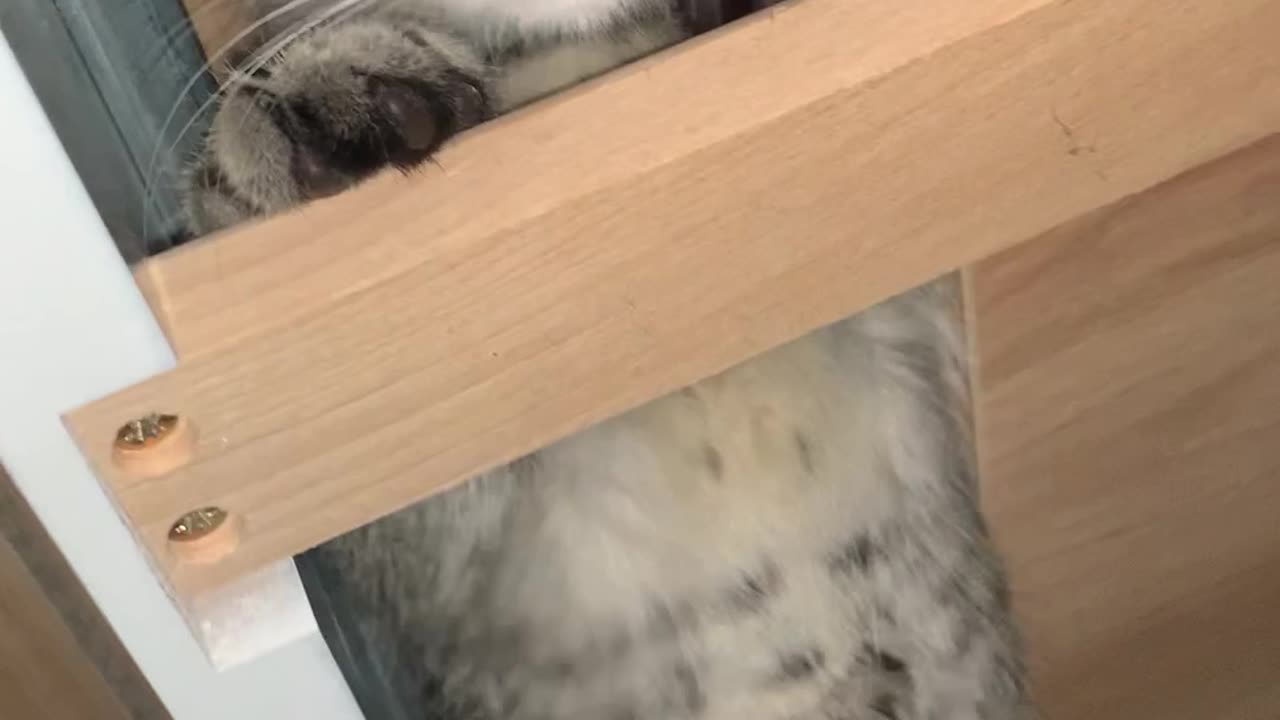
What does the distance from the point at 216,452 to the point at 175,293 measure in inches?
2.2

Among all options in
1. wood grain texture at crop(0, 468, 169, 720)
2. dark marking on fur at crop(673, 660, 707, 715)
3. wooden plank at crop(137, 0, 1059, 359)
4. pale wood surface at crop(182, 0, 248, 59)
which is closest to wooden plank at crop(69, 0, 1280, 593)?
wooden plank at crop(137, 0, 1059, 359)

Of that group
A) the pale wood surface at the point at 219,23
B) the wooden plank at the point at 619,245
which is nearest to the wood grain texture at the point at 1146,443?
the wooden plank at the point at 619,245

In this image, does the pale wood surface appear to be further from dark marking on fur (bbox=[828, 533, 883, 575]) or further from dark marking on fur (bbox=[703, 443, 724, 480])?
dark marking on fur (bbox=[828, 533, 883, 575])

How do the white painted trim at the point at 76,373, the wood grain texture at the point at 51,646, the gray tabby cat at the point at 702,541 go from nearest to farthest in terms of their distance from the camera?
the white painted trim at the point at 76,373
the wood grain texture at the point at 51,646
the gray tabby cat at the point at 702,541

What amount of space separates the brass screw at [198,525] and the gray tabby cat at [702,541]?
23 centimetres

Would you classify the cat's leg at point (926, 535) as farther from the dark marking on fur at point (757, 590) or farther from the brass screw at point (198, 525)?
the brass screw at point (198, 525)

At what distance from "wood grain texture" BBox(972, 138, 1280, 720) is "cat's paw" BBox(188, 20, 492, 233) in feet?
1.17

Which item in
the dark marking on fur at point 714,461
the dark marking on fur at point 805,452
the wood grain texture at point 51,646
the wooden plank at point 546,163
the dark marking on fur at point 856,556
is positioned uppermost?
the wooden plank at point 546,163

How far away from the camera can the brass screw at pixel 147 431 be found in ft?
1.42

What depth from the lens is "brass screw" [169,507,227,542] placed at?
46cm

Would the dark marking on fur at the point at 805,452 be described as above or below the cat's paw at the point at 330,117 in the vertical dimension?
below

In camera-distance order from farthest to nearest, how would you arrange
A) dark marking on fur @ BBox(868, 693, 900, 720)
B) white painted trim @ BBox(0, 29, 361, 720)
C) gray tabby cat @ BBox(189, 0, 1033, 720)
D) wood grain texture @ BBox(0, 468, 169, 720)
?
dark marking on fur @ BBox(868, 693, 900, 720) < gray tabby cat @ BBox(189, 0, 1033, 720) < wood grain texture @ BBox(0, 468, 169, 720) < white painted trim @ BBox(0, 29, 361, 720)

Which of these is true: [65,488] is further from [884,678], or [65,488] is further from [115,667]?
[884,678]

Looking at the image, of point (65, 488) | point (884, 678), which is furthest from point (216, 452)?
point (884, 678)
